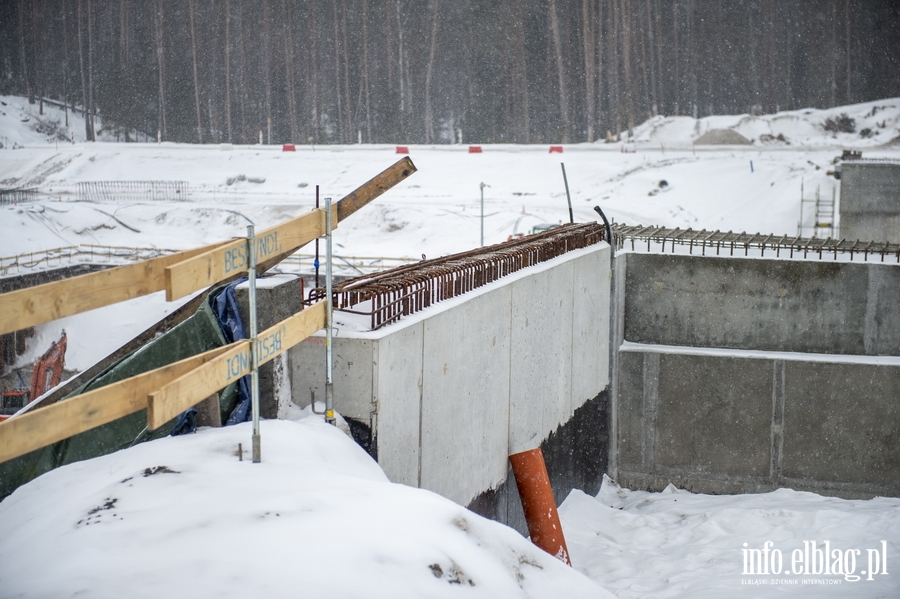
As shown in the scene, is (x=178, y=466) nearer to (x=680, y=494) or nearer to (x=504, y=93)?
(x=680, y=494)

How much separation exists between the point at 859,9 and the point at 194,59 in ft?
135

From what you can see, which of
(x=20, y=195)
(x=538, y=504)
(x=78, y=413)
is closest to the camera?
(x=78, y=413)

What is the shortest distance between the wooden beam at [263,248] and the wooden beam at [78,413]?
65cm

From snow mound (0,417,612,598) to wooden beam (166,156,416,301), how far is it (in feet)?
3.91

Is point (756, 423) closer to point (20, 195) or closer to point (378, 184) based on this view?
point (378, 184)

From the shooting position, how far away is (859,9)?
49562 millimetres

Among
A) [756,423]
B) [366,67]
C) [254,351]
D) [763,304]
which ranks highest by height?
[366,67]

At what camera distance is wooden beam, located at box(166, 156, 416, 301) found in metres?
4.43

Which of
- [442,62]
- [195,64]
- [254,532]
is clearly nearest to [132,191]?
[195,64]

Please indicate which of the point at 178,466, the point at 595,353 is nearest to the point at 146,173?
the point at 595,353

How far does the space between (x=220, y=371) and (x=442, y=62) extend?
50071 mm

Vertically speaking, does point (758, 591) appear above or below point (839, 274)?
below

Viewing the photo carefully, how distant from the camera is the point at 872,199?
82.2 ft

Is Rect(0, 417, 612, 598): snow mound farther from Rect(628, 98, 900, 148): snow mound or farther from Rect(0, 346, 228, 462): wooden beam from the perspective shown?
Rect(628, 98, 900, 148): snow mound
